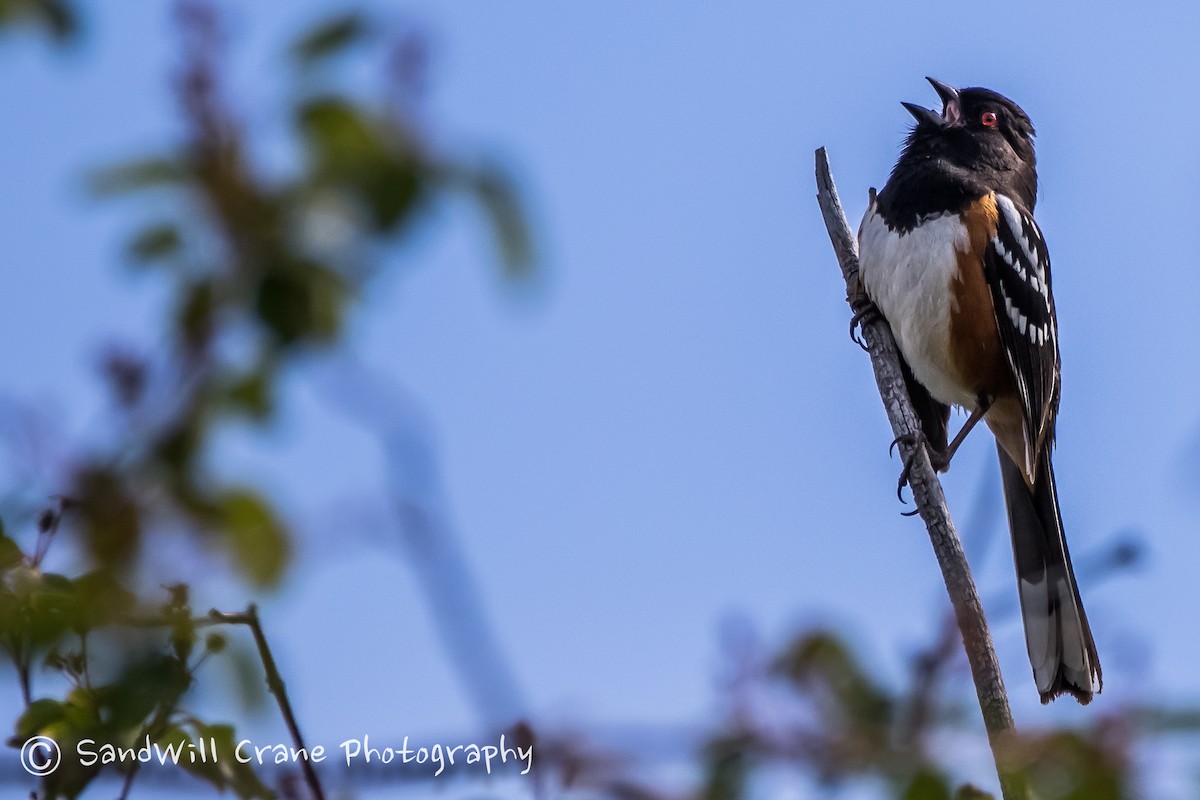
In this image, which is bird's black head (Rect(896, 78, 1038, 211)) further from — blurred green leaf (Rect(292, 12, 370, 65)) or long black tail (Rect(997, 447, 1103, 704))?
blurred green leaf (Rect(292, 12, 370, 65))

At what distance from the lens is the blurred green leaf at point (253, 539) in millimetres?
887

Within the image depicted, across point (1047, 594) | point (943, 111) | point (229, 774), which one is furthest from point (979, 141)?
point (229, 774)

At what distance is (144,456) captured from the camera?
821 mm

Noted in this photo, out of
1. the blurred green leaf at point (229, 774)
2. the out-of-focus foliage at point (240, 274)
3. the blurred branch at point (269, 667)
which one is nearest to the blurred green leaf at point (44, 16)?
the out-of-focus foliage at point (240, 274)

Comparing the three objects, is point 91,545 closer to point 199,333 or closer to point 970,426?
point 199,333

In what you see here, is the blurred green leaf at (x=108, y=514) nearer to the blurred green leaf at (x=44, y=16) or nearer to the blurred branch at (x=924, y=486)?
the blurred green leaf at (x=44, y=16)

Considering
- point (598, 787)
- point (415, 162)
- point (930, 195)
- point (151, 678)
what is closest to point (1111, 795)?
point (598, 787)

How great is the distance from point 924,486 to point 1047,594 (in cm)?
107

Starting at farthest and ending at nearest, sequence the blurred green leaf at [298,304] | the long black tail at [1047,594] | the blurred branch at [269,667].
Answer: the long black tail at [1047,594] < the blurred branch at [269,667] < the blurred green leaf at [298,304]

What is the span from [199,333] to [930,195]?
3.41 m

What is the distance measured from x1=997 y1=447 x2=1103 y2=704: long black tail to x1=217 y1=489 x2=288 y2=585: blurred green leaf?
9.82ft

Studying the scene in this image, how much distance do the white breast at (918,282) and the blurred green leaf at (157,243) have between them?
3.06 m

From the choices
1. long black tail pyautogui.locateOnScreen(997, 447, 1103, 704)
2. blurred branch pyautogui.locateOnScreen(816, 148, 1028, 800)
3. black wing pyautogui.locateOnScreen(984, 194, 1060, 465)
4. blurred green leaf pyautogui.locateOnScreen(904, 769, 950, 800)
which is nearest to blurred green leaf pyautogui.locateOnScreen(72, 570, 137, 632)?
blurred green leaf pyautogui.locateOnScreen(904, 769, 950, 800)

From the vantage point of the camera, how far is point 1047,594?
3799 mm
